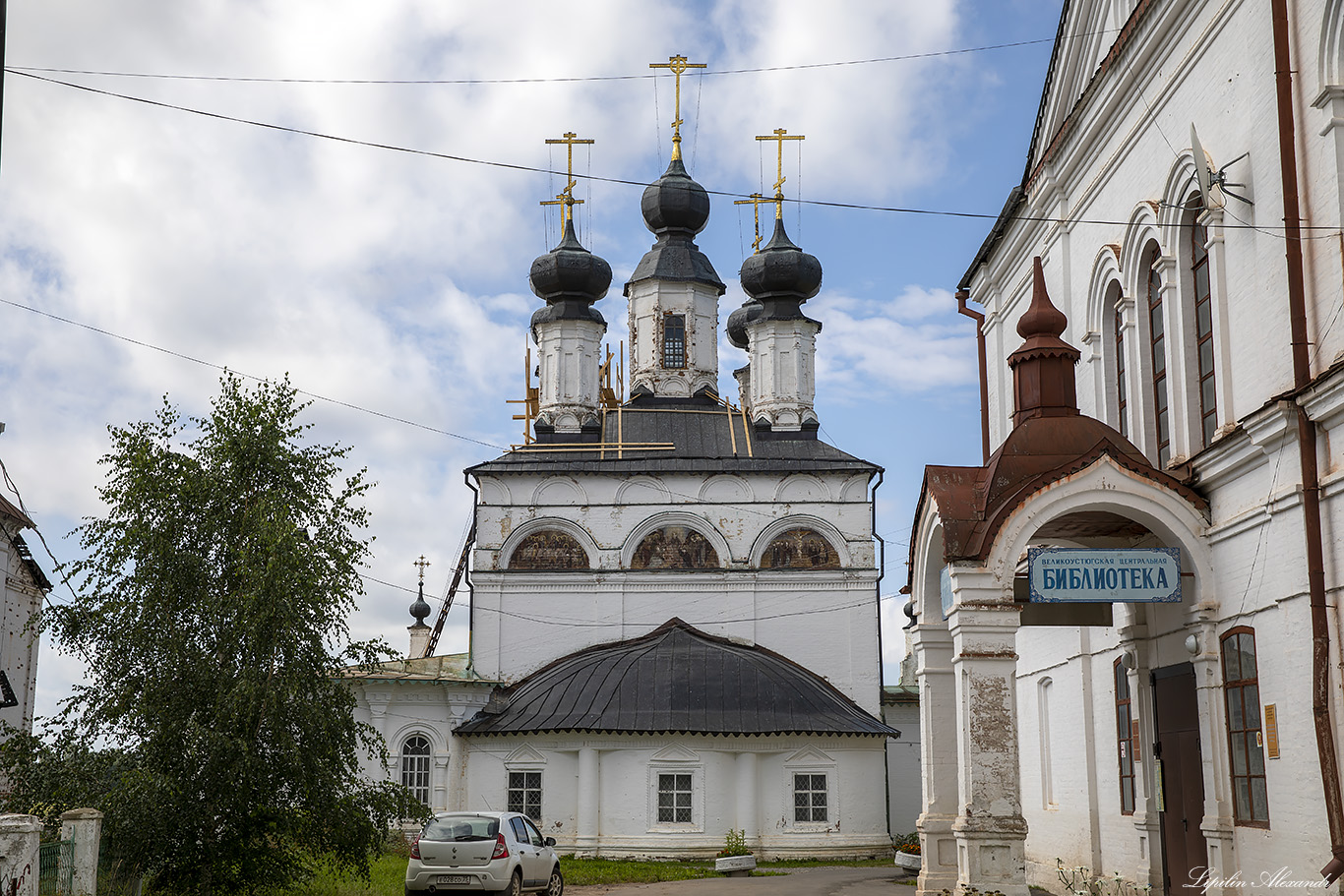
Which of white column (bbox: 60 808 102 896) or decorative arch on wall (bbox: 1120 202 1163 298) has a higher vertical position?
decorative arch on wall (bbox: 1120 202 1163 298)

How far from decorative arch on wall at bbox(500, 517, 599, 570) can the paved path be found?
33.5ft

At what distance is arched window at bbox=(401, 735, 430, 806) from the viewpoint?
28688mm

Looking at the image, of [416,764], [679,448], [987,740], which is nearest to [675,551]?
[679,448]

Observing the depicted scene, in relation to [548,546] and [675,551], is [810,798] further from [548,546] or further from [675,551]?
[548,546]

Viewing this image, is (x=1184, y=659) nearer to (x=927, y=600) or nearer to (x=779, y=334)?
(x=927, y=600)

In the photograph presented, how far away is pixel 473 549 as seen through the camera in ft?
104

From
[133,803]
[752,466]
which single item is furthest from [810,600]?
[133,803]

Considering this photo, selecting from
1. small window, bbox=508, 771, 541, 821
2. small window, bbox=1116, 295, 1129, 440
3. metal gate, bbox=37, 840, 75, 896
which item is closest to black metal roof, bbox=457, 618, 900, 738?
small window, bbox=508, 771, 541, 821

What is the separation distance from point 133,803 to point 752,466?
19613mm

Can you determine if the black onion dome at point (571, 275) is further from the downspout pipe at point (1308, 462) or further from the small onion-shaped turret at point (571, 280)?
the downspout pipe at point (1308, 462)

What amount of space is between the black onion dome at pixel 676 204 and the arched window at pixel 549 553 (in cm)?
1026

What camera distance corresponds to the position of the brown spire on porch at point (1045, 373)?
42.4ft

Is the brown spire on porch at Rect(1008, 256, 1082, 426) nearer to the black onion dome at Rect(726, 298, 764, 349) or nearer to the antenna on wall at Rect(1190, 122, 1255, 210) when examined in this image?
the antenna on wall at Rect(1190, 122, 1255, 210)

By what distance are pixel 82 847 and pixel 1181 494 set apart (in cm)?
1007
